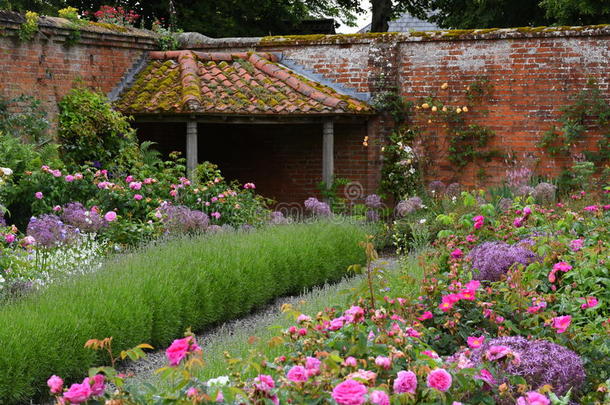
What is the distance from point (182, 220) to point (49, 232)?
1.93m

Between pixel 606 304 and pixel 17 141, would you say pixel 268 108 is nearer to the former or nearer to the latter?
pixel 17 141

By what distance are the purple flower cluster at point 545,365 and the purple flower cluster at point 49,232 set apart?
16.7 feet

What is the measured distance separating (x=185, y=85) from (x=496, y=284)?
856 cm

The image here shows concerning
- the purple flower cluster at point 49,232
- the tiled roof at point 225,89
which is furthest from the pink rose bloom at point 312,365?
the tiled roof at point 225,89

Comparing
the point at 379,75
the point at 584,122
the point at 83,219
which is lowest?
the point at 83,219

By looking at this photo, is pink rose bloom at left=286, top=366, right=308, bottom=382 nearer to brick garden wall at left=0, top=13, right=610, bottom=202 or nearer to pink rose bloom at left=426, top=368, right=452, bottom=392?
pink rose bloom at left=426, top=368, right=452, bottom=392

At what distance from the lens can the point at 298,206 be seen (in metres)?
14.2

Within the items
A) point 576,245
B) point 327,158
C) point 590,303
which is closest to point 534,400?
point 590,303

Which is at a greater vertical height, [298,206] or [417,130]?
[417,130]

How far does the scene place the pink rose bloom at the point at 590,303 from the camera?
4.89 m

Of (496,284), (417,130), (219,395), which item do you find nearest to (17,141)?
(417,130)

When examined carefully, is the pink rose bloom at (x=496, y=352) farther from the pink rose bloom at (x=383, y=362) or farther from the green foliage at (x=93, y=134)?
the green foliage at (x=93, y=134)

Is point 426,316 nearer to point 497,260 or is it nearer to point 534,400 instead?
point 497,260

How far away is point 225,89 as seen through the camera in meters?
13.0
